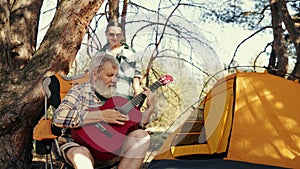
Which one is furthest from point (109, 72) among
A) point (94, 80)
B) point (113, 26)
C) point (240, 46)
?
point (240, 46)

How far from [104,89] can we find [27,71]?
1575 mm

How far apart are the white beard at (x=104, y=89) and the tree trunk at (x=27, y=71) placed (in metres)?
1.42

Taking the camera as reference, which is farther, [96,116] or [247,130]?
[247,130]

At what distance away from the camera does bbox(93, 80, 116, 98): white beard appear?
264 cm

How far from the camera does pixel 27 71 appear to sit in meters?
4.03

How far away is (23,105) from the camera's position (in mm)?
3891

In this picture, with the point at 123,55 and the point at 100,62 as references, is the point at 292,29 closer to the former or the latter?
the point at 123,55

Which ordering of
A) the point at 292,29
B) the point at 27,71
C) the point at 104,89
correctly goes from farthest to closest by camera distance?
the point at 292,29, the point at 27,71, the point at 104,89

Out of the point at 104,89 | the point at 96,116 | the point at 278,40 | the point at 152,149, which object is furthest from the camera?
the point at 278,40

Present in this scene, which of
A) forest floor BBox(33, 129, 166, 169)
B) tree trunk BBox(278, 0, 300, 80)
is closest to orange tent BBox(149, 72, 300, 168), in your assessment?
forest floor BBox(33, 129, 166, 169)

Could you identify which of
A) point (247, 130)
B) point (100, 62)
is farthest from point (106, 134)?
point (247, 130)

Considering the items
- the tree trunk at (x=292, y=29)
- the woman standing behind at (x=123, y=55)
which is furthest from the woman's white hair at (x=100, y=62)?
the tree trunk at (x=292, y=29)

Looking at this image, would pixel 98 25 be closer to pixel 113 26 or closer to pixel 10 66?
pixel 10 66

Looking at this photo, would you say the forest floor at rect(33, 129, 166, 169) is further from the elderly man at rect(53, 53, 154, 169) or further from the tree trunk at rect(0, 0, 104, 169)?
the elderly man at rect(53, 53, 154, 169)
